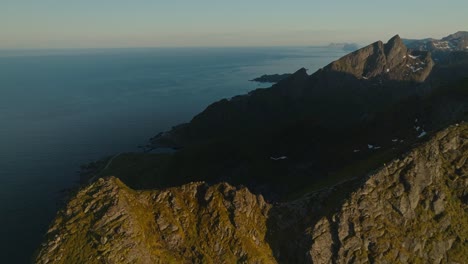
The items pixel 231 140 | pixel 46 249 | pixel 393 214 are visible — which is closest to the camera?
pixel 46 249

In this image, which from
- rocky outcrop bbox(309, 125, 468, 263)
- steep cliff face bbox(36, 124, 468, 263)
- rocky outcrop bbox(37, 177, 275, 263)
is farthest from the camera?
rocky outcrop bbox(309, 125, 468, 263)

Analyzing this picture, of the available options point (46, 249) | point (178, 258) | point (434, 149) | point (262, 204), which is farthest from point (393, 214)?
point (46, 249)

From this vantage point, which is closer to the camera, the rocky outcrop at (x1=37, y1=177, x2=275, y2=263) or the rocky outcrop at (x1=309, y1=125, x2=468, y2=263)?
the rocky outcrop at (x1=37, y1=177, x2=275, y2=263)

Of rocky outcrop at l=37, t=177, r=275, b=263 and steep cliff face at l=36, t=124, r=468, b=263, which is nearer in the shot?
rocky outcrop at l=37, t=177, r=275, b=263

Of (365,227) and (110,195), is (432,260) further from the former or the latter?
(110,195)

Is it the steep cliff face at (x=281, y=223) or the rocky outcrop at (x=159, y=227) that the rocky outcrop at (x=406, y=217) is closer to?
the steep cliff face at (x=281, y=223)

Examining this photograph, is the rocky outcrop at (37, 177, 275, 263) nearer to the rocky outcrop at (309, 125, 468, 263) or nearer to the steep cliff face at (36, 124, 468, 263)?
the steep cliff face at (36, 124, 468, 263)

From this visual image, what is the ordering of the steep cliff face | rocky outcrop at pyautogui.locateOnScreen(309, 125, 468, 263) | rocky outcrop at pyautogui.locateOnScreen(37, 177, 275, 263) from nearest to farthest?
rocky outcrop at pyautogui.locateOnScreen(37, 177, 275, 263) → the steep cliff face → rocky outcrop at pyautogui.locateOnScreen(309, 125, 468, 263)

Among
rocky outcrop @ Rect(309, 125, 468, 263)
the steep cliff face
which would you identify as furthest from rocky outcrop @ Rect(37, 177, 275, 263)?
rocky outcrop @ Rect(309, 125, 468, 263)

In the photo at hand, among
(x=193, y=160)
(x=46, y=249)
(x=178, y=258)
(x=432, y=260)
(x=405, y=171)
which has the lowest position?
(x=193, y=160)

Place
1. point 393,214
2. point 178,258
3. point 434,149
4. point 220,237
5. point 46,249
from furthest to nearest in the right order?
point 434,149
point 393,214
point 220,237
point 178,258
point 46,249
